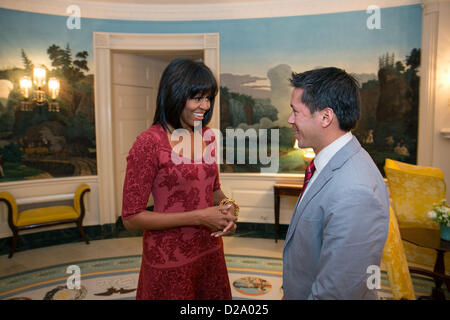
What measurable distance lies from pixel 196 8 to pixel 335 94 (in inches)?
200

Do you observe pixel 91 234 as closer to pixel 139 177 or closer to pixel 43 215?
pixel 43 215

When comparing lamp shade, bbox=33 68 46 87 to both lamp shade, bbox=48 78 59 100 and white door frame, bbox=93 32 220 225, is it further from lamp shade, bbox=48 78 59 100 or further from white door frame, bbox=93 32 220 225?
white door frame, bbox=93 32 220 225

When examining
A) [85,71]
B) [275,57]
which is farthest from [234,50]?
[85,71]

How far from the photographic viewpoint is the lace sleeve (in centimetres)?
154

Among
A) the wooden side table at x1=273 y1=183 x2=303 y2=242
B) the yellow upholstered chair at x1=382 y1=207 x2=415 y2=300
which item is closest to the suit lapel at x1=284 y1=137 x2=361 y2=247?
the yellow upholstered chair at x1=382 y1=207 x2=415 y2=300

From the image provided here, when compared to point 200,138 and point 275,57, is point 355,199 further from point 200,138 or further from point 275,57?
point 275,57

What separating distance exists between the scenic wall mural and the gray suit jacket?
14.5 feet

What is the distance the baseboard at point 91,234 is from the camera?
5.16 m

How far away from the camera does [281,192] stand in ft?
17.5

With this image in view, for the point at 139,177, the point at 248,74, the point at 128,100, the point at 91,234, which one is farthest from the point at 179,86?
the point at 128,100

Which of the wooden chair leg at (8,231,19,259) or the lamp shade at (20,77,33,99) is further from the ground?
the lamp shade at (20,77,33,99)

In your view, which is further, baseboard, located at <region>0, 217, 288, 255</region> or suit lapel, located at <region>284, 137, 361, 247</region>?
baseboard, located at <region>0, 217, 288, 255</region>

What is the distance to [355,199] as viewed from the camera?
1.13 m
